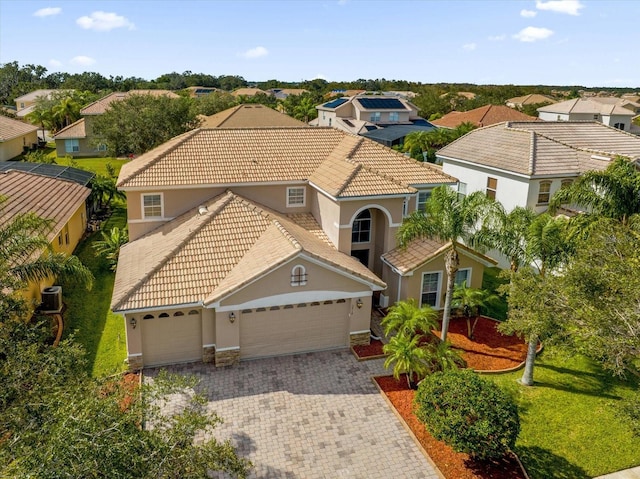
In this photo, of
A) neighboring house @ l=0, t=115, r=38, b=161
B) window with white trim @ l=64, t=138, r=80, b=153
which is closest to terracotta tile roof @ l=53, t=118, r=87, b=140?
window with white trim @ l=64, t=138, r=80, b=153

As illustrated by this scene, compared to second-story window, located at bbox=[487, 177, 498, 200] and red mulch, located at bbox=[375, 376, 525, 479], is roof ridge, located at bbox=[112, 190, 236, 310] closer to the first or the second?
red mulch, located at bbox=[375, 376, 525, 479]

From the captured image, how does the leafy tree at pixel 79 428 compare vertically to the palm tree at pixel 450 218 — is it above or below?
below

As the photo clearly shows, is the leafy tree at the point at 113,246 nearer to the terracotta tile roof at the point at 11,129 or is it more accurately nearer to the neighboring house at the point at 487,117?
the terracotta tile roof at the point at 11,129

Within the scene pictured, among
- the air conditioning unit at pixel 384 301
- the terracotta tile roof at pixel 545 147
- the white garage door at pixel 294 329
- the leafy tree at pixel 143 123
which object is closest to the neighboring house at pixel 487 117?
the terracotta tile roof at pixel 545 147

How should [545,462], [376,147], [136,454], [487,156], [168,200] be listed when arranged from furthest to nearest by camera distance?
[487,156] → [376,147] → [168,200] → [545,462] → [136,454]

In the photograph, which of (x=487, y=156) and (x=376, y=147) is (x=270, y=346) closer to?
(x=376, y=147)

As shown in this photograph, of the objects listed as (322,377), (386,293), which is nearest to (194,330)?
(322,377)

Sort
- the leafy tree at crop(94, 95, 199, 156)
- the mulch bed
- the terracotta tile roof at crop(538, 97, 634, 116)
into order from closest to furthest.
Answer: the mulch bed, the leafy tree at crop(94, 95, 199, 156), the terracotta tile roof at crop(538, 97, 634, 116)
